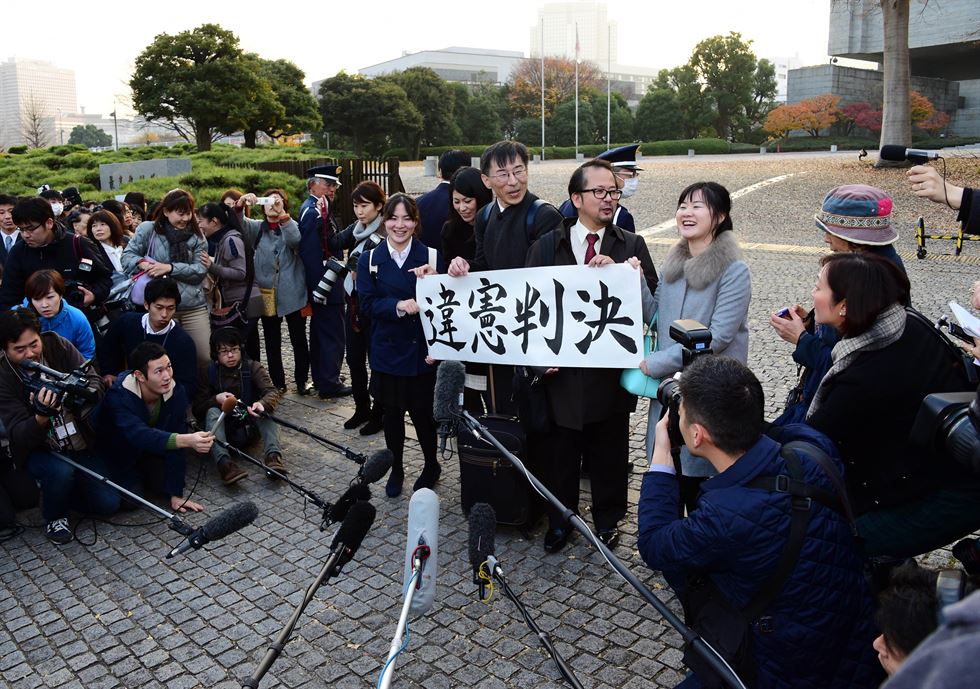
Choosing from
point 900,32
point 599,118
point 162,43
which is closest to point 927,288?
point 900,32

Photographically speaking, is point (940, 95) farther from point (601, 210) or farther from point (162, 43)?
point (601, 210)

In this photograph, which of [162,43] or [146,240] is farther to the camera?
[162,43]

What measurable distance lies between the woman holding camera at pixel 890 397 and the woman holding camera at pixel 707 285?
2.28ft

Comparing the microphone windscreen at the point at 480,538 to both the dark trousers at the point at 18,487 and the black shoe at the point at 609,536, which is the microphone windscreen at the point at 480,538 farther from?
the dark trousers at the point at 18,487

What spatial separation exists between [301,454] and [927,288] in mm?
9671

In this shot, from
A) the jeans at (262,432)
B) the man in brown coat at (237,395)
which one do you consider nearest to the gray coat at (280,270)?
the man in brown coat at (237,395)

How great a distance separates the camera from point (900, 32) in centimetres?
2108

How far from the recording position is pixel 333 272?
7.32 metres

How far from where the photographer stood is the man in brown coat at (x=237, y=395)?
618cm

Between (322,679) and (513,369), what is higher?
(513,369)

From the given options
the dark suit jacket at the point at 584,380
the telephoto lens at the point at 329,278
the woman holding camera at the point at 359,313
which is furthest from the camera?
the telephoto lens at the point at 329,278

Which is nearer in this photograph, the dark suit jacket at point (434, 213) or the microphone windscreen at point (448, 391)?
the microphone windscreen at point (448, 391)

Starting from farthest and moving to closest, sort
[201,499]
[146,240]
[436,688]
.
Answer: [146,240]
[201,499]
[436,688]

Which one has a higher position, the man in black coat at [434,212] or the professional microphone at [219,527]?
the man in black coat at [434,212]
